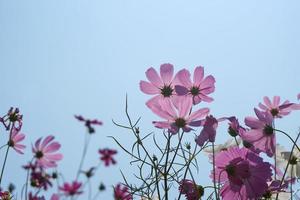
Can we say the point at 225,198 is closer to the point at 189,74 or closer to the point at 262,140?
the point at 262,140

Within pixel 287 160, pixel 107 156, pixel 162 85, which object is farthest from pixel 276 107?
pixel 107 156

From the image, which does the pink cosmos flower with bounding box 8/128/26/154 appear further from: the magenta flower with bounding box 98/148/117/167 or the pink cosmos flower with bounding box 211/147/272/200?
the pink cosmos flower with bounding box 211/147/272/200

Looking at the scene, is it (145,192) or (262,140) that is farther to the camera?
(145,192)

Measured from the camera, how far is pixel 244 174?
66 cm

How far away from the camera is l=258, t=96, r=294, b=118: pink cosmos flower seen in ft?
2.93

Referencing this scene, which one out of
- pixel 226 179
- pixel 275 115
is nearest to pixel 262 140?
pixel 226 179

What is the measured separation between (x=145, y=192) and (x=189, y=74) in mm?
306

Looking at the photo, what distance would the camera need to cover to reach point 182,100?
0.80 metres

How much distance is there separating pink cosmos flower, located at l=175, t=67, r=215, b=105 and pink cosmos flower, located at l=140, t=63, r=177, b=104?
0.16ft

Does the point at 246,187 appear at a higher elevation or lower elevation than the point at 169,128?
lower

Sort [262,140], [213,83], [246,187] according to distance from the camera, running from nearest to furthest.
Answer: [246,187] → [262,140] → [213,83]

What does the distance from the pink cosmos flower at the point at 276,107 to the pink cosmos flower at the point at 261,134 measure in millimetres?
115

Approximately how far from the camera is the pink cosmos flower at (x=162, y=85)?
924 mm

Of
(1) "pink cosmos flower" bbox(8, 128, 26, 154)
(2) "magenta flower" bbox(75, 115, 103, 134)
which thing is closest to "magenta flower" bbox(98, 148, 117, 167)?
(2) "magenta flower" bbox(75, 115, 103, 134)
